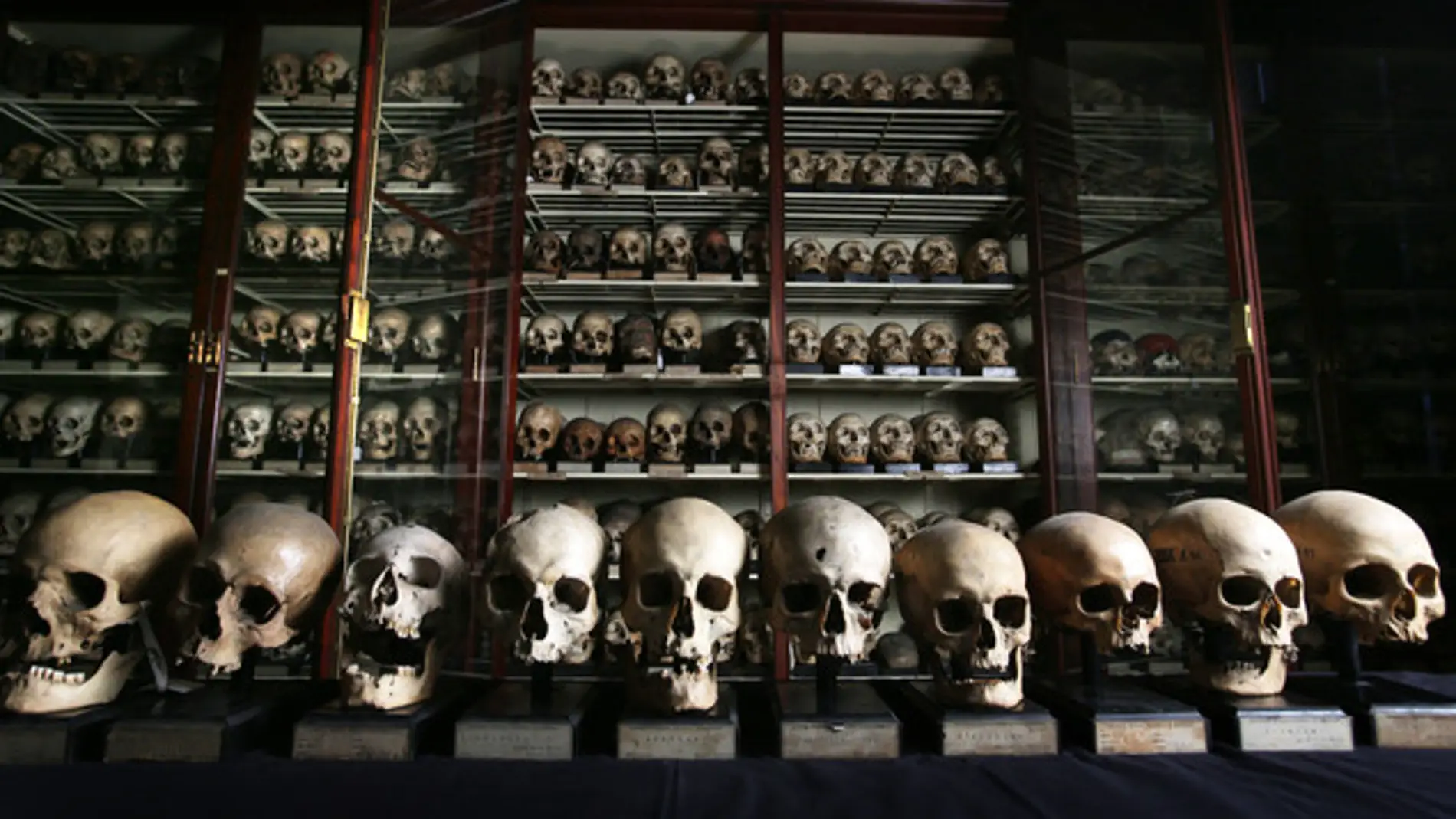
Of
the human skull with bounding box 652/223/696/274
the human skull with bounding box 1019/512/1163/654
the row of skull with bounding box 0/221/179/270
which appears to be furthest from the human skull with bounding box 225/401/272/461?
the human skull with bounding box 1019/512/1163/654

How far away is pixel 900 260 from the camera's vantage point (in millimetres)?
4242

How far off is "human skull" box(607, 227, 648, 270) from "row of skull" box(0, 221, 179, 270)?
195cm

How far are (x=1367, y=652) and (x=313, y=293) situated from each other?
488 cm

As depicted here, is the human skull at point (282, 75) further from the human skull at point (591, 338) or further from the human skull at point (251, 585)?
the human skull at point (251, 585)

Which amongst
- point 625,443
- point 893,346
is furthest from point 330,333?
point 893,346

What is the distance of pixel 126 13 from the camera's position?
3.78 meters

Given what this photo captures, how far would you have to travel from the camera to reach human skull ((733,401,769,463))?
3916mm

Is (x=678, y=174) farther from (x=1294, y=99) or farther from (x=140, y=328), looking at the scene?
(x=1294, y=99)

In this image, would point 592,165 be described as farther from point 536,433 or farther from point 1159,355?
point 1159,355

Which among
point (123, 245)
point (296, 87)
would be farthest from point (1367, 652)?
point (123, 245)

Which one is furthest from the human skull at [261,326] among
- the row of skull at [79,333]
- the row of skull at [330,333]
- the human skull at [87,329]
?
the human skull at [87,329]

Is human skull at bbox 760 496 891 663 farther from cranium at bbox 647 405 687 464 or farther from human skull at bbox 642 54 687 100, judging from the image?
human skull at bbox 642 54 687 100

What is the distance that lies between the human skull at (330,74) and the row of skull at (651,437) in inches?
69.1

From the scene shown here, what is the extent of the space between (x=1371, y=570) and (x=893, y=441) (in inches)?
86.7
